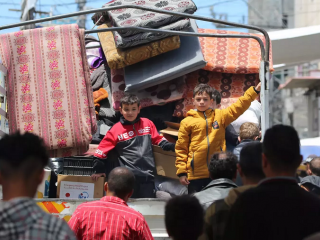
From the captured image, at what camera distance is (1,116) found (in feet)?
12.4

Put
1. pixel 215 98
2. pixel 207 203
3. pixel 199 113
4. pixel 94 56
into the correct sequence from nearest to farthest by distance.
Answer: pixel 207 203, pixel 199 113, pixel 215 98, pixel 94 56

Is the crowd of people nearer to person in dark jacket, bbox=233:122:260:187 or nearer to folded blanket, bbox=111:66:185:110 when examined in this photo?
person in dark jacket, bbox=233:122:260:187

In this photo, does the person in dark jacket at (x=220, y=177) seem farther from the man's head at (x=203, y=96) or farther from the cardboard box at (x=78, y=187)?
the cardboard box at (x=78, y=187)

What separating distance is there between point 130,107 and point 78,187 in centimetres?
82

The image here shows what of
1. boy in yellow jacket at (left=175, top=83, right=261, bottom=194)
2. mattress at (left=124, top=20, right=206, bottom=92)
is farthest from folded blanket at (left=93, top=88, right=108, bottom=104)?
boy in yellow jacket at (left=175, top=83, right=261, bottom=194)

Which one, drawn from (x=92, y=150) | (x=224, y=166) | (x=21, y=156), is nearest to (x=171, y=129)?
(x=92, y=150)

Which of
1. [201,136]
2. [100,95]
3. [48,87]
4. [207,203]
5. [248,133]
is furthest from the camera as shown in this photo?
[100,95]

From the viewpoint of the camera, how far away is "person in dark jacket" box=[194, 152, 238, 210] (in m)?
2.69

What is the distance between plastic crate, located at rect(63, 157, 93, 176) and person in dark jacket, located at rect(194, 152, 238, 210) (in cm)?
180

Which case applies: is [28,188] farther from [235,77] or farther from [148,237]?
[235,77]

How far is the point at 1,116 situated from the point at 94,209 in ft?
4.50

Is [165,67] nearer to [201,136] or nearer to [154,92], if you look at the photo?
[154,92]

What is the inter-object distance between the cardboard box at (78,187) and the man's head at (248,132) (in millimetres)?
1257

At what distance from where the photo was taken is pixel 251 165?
8.07 ft
